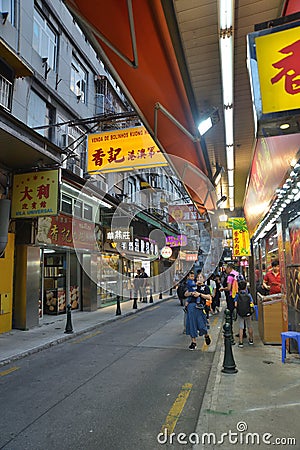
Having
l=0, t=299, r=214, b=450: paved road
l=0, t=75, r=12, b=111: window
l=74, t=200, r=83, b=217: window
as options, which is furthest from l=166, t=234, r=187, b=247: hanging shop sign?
l=0, t=75, r=12, b=111: window

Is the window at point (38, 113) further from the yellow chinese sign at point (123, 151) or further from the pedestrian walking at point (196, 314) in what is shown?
the pedestrian walking at point (196, 314)

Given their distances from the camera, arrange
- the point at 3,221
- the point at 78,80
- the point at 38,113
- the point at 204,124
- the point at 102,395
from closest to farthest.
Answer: the point at 102,395, the point at 204,124, the point at 3,221, the point at 38,113, the point at 78,80

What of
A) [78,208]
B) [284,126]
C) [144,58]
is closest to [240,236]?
[78,208]

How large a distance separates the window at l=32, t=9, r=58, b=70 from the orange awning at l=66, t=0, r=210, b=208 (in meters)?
10.3

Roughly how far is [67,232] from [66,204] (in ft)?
4.60

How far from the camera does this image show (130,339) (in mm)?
10211

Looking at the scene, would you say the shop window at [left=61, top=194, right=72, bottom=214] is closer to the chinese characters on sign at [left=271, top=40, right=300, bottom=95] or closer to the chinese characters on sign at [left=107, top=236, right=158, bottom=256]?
the chinese characters on sign at [left=107, top=236, right=158, bottom=256]

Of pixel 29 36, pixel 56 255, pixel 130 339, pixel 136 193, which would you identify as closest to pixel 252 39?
pixel 130 339

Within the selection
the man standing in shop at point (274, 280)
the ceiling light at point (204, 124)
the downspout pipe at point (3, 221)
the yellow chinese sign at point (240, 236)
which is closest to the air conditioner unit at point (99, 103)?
the yellow chinese sign at point (240, 236)

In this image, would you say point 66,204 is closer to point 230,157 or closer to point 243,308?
point 230,157

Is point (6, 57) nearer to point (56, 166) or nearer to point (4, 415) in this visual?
point (56, 166)

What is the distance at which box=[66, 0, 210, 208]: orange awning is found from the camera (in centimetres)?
309

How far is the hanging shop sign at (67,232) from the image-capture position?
1272 centimetres

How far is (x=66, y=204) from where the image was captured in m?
15.1
